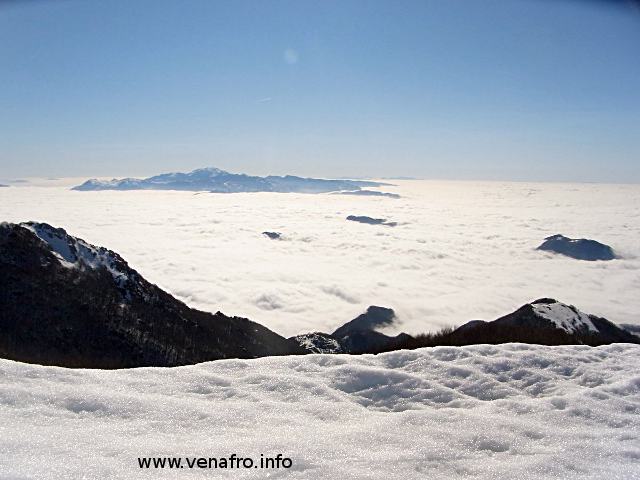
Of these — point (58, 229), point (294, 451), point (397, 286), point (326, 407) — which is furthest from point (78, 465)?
point (397, 286)

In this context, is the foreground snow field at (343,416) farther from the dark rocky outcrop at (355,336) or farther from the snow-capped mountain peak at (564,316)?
the dark rocky outcrop at (355,336)

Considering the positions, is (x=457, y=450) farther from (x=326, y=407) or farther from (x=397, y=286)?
(x=397, y=286)

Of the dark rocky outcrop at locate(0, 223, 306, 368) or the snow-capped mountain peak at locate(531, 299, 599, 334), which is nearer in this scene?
the dark rocky outcrop at locate(0, 223, 306, 368)

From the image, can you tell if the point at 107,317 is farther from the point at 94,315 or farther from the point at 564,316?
the point at 564,316

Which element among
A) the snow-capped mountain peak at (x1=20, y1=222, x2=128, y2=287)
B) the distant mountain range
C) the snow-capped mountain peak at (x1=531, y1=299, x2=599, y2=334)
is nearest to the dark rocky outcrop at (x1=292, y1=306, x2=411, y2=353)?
the distant mountain range

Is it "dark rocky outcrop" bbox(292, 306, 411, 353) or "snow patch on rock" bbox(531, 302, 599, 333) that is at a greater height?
"snow patch on rock" bbox(531, 302, 599, 333)

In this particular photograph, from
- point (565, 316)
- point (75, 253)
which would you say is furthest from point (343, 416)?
point (75, 253)

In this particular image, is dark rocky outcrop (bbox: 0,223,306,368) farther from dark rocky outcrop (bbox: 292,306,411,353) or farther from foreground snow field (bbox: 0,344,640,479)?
foreground snow field (bbox: 0,344,640,479)
